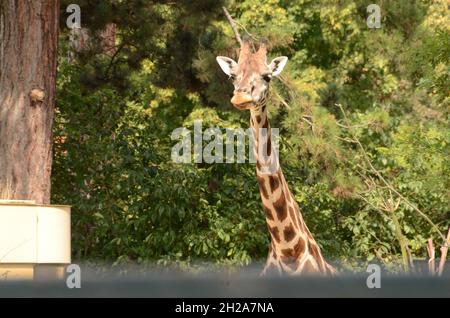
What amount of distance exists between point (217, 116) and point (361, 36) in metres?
6.05

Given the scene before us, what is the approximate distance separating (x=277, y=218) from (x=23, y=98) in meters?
3.42

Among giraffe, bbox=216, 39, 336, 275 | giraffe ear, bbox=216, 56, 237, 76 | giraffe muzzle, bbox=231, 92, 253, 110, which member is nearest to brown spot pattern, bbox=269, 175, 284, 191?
giraffe, bbox=216, 39, 336, 275

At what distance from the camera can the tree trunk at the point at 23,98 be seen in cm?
962

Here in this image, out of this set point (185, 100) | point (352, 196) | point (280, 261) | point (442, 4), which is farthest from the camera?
point (442, 4)

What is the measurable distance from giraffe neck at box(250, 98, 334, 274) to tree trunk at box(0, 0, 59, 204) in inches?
119

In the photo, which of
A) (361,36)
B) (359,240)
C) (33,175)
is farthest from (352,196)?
(361,36)

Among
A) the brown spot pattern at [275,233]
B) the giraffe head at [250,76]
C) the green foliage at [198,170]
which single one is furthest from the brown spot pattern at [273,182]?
the green foliage at [198,170]

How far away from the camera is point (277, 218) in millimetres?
7609

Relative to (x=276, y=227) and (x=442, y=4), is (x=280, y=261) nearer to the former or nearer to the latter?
(x=276, y=227)

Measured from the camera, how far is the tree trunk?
31.6 ft

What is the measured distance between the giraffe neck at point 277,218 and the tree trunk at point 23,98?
119 inches

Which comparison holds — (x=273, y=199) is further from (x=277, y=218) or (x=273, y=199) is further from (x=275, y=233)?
(x=275, y=233)

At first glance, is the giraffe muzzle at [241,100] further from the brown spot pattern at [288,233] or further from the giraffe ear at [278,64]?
the brown spot pattern at [288,233]

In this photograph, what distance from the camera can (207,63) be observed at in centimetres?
1191
